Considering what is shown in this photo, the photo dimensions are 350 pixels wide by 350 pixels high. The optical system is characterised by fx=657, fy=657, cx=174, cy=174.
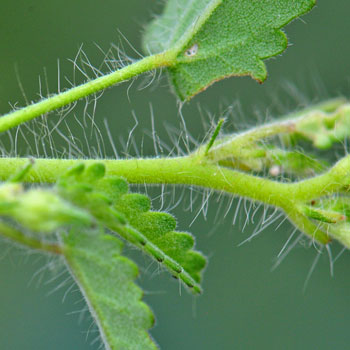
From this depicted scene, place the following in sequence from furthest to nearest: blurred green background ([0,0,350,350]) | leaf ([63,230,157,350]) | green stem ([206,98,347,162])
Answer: blurred green background ([0,0,350,350])
green stem ([206,98,347,162])
leaf ([63,230,157,350])

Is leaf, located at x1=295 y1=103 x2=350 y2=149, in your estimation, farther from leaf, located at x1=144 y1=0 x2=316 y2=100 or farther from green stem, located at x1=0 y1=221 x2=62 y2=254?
green stem, located at x1=0 y1=221 x2=62 y2=254

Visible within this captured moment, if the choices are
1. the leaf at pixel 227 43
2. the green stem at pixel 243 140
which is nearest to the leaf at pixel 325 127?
the green stem at pixel 243 140

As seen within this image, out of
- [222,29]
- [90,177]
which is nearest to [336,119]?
[222,29]

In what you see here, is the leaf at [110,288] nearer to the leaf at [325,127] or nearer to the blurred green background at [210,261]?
the leaf at [325,127]

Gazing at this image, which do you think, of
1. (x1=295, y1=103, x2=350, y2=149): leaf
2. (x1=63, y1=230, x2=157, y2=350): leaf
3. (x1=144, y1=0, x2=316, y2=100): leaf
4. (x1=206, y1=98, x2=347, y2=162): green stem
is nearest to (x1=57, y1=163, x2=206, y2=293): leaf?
(x1=63, y1=230, x2=157, y2=350): leaf

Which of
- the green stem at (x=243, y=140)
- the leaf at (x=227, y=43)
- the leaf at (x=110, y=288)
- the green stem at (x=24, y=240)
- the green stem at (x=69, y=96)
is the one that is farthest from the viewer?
the leaf at (x=227, y=43)

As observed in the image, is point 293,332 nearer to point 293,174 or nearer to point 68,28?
point 293,174
